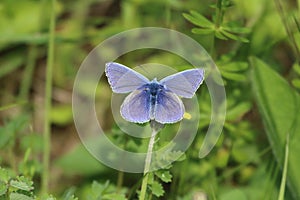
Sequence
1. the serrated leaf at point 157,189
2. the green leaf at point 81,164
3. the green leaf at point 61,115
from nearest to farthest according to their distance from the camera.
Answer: the serrated leaf at point 157,189
the green leaf at point 81,164
the green leaf at point 61,115

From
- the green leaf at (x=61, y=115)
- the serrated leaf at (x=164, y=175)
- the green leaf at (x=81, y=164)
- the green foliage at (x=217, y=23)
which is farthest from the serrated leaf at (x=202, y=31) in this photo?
the green leaf at (x=61, y=115)

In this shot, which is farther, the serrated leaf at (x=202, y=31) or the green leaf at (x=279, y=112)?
the green leaf at (x=279, y=112)

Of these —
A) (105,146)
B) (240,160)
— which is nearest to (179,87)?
(105,146)

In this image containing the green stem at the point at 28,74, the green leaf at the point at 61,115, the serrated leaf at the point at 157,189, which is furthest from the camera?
the green leaf at the point at 61,115

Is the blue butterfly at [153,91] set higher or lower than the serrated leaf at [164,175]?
higher

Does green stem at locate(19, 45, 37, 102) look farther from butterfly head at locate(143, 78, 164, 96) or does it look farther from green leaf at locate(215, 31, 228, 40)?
butterfly head at locate(143, 78, 164, 96)

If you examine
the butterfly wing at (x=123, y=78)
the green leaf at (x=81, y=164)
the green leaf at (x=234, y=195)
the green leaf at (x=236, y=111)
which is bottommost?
the green leaf at (x=234, y=195)

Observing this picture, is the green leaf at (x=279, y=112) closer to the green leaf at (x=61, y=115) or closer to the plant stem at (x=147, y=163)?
the plant stem at (x=147, y=163)

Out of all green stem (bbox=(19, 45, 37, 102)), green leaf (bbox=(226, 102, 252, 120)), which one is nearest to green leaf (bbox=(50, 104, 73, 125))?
green stem (bbox=(19, 45, 37, 102))
